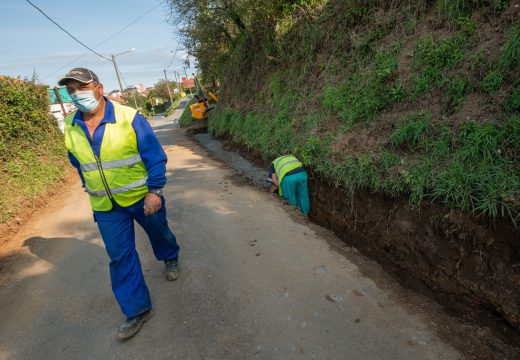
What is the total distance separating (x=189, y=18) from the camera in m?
11.9

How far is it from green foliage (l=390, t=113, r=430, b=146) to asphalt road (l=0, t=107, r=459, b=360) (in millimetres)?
1537

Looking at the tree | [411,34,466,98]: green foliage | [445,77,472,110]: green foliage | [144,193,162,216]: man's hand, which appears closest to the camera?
[144,193,162,216]: man's hand

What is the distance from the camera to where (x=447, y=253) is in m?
2.73

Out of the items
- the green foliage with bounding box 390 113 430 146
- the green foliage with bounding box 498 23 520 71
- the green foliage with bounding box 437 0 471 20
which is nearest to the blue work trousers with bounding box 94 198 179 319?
the green foliage with bounding box 390 113 430 146

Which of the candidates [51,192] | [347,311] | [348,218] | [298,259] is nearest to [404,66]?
[348,218]

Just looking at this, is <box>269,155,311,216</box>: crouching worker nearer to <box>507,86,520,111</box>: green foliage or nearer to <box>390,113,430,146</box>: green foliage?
<box>390,113,430,146</box>: green foliage

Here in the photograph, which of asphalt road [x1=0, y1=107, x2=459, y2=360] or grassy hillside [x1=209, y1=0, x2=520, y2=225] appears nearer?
asphalt road [x1=0, y1=107, x2=459, y2=360]

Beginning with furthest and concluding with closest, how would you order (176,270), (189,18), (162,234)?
(189,18) < (176,270) < (162,234)

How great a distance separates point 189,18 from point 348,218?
11188mm

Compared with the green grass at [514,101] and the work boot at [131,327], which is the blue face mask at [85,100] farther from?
the green grass at [514,101]

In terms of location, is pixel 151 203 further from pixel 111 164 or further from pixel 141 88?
pixel 141 88

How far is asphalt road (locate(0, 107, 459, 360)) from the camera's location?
2.44 meters

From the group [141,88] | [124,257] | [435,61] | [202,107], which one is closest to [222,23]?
[202,107]

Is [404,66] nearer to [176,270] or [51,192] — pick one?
[176,270]
